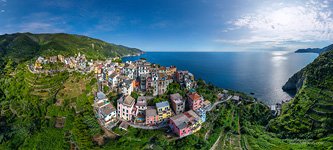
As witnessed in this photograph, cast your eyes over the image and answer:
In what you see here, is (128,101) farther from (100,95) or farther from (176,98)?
(176,98)

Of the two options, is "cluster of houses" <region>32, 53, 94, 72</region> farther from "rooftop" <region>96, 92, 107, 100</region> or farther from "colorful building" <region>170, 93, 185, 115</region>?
"colorful building" <region>170, 93, 185, 115</region>

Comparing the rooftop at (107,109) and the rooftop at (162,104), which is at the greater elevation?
the rooftop at (162,104)

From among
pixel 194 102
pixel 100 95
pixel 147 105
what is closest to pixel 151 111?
pixel 147 105

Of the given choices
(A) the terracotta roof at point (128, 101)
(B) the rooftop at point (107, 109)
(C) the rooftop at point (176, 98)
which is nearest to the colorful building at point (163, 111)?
(C) the rooftop at point (176, 98)

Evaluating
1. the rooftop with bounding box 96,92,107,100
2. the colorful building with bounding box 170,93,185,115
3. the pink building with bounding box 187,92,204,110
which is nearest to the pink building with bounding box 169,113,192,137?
the colorful building with bounding box 170,93,185,115

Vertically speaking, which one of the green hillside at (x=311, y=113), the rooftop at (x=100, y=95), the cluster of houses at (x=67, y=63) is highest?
the cluster of houses at (x=67, y=63)

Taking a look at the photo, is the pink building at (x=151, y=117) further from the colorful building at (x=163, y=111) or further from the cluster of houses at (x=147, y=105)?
the colorful building at (x=163, y=111)

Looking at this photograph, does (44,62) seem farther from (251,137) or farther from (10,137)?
(251,137)

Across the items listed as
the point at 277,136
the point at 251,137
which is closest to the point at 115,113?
the point at 251,137
